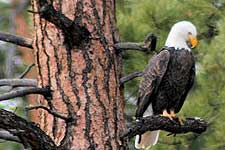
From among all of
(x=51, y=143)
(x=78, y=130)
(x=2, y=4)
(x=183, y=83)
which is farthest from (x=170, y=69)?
(x=2, y=4)

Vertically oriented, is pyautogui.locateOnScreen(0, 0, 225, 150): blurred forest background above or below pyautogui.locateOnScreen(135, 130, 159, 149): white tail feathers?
above

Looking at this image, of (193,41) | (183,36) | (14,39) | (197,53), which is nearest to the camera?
(14,39)

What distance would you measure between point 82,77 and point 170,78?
1.06 m

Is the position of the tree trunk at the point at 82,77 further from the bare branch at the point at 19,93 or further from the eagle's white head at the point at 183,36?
the eagle's white head at the point at 183,36

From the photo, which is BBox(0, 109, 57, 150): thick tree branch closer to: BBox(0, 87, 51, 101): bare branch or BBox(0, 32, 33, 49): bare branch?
BBox(0, 87, 51, 101): bare branch

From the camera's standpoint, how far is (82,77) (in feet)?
8.90

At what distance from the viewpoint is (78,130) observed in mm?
2662

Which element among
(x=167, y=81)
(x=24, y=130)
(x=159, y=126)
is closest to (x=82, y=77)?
(x=159, y=126)

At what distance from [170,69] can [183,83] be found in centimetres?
12

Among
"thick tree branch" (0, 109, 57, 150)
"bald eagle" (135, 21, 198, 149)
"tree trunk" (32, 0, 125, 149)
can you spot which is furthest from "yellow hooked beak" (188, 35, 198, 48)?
"thick tree branch" (0, 109, 57, 150)

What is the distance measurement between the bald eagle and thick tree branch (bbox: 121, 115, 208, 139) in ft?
1.87

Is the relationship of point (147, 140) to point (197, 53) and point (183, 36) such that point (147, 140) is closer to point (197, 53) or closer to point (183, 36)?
point (183, 36)

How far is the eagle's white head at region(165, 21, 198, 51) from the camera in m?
3.69

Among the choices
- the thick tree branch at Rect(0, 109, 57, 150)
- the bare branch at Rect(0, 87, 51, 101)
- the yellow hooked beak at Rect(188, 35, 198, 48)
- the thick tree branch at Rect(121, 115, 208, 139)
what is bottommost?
the thick tree branch at Rect(121, 115, 208, 139)
